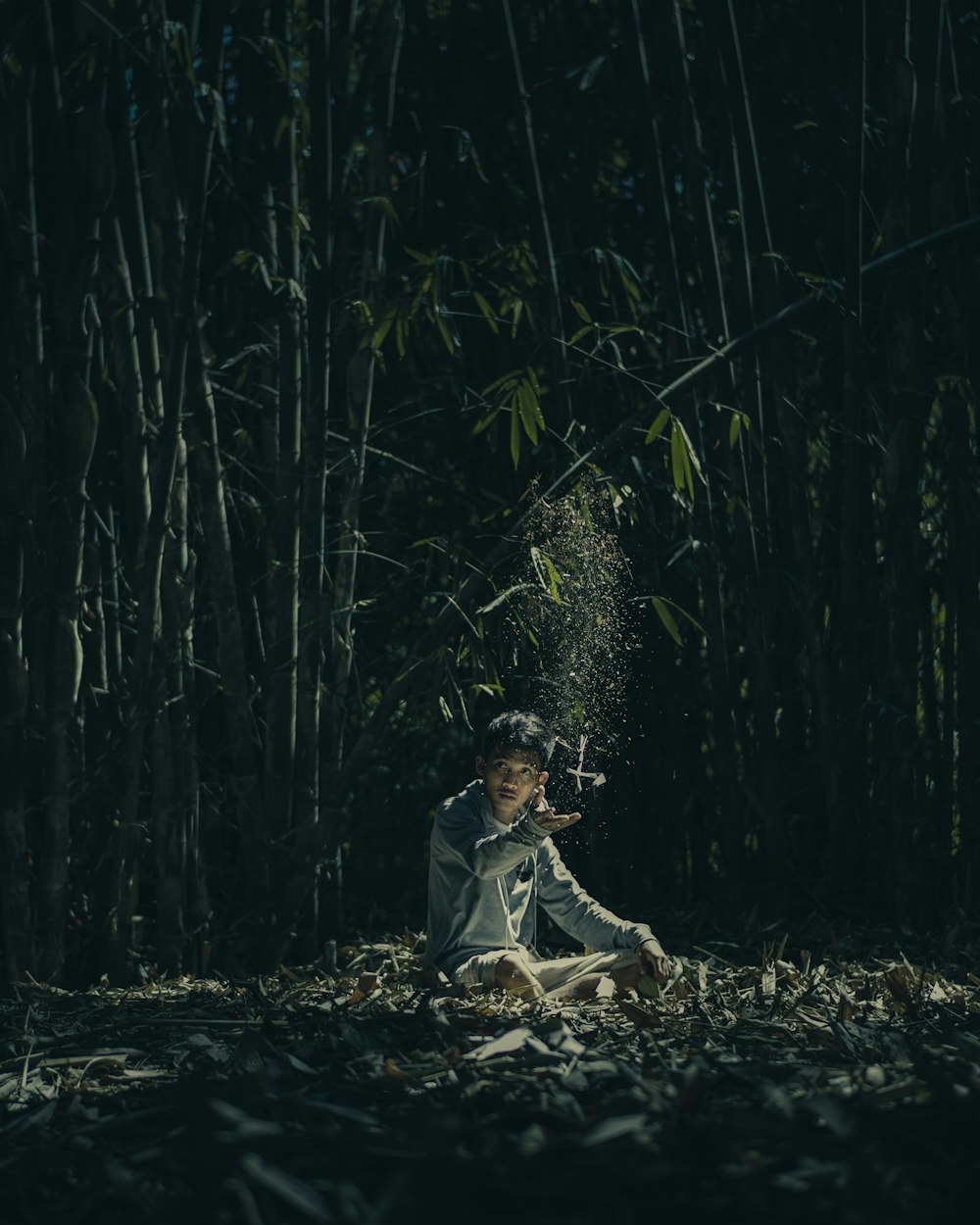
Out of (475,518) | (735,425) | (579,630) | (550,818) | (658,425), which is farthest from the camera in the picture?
(475,518)

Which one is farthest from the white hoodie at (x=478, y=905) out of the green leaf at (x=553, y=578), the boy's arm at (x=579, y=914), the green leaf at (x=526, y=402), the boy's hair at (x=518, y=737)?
the green leaf at (x=526, y=402)

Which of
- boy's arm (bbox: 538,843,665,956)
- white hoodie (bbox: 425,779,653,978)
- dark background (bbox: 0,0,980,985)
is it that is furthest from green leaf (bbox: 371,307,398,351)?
boy's arm (bbox: 538,843,665,956)

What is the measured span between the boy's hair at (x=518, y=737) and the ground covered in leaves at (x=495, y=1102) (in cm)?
41

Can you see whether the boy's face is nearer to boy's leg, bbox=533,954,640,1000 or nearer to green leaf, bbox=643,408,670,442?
boy's leg, bbox=533,954,640,1000

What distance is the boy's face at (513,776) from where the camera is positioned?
237 cm

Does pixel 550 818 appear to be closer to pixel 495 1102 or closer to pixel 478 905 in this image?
pixel 478 905

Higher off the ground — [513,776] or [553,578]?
[553,578]

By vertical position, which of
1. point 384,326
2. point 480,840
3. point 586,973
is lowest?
point 586,973

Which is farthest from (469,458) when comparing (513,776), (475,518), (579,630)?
(513,776)

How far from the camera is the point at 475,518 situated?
3020 millimetres

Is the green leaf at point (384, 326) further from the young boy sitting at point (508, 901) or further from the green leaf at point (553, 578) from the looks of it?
the young boy sitting at point (508, 901)

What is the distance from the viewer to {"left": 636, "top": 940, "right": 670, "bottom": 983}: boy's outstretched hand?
2.26 m

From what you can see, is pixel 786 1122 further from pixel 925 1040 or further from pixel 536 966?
pixel 536 966

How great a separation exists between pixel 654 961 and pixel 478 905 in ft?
1.08
